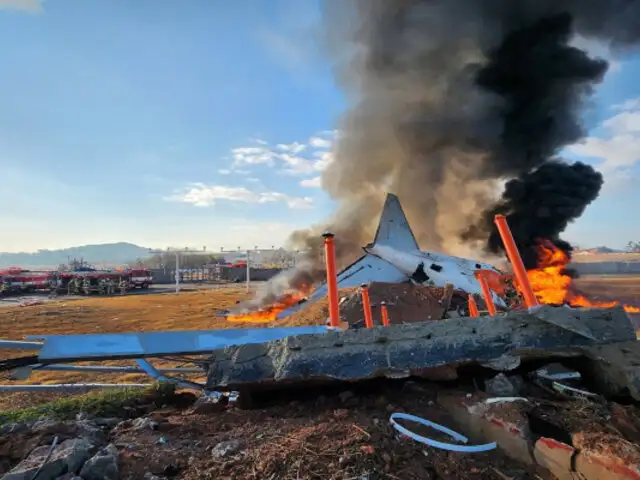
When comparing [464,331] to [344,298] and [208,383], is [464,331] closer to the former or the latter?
[208,383]

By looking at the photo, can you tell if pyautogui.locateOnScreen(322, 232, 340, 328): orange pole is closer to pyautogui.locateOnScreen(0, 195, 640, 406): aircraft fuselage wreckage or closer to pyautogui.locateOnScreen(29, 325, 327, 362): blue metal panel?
pyautogui.locateOnScreen(29, 325, 327, 362): blue metal panel

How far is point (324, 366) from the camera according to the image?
357 cm

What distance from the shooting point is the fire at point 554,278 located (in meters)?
19.0

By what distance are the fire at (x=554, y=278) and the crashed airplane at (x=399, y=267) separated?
5.23 meters

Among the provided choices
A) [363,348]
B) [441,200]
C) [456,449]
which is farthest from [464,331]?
[441,200]

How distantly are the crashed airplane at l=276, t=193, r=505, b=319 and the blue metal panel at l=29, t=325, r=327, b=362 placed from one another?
10006 millimetres

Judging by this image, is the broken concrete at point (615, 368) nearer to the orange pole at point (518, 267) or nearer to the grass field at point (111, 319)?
the orange pole at point (518, 267)

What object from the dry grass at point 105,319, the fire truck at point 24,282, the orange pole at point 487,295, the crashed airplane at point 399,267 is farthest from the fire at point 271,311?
the fire truck at point 24,282

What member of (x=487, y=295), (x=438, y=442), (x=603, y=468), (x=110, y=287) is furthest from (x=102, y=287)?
(x=603, y=468)

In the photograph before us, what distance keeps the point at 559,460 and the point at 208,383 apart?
9.25ft

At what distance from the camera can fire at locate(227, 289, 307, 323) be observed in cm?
1774

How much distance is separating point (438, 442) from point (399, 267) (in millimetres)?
12876

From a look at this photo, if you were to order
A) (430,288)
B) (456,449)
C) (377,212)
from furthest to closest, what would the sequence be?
(377,212) < (430,288) < (456,449)

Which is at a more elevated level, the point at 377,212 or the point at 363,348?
the point at 377,212
